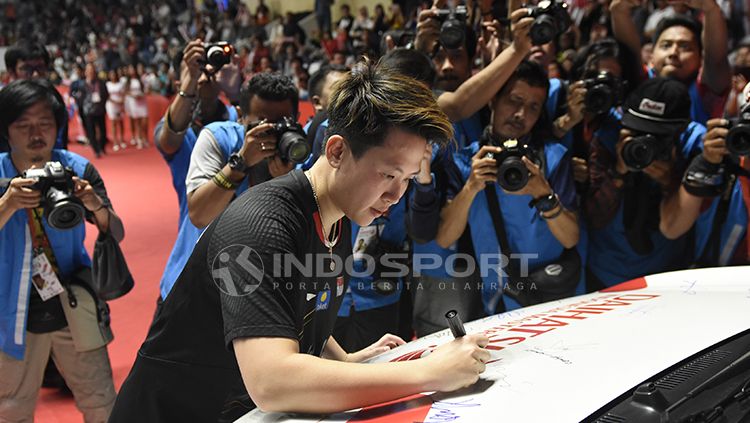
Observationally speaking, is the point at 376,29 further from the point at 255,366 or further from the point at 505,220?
the point at 255,366

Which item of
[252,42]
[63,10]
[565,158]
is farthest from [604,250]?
[63,10]

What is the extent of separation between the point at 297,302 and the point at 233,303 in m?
0.18

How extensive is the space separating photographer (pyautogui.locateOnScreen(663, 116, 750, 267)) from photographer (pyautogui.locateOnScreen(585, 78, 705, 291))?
0.07 m

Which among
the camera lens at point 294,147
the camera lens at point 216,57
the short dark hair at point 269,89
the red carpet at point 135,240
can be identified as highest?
the camera lens at point 216,57

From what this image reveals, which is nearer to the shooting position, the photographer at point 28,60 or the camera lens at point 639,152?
the camera lens at point 639,152

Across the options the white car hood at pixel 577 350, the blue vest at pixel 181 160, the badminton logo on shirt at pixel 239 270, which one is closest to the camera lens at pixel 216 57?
the blue vest at pixel 181 160

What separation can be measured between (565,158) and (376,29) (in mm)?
10148

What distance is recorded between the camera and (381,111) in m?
1.43

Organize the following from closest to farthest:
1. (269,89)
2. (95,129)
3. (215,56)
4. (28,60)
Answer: (269,89) → (215,56) → (28,60) → (95,129)

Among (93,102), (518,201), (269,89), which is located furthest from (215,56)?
(93,102)

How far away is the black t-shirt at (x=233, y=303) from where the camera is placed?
132 cm

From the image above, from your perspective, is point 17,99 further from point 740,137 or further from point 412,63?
point 740,137

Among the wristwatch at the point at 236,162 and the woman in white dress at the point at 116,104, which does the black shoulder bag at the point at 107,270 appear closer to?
the wristwatch at the point at 236,162

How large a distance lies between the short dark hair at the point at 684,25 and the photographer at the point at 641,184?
0.59m
